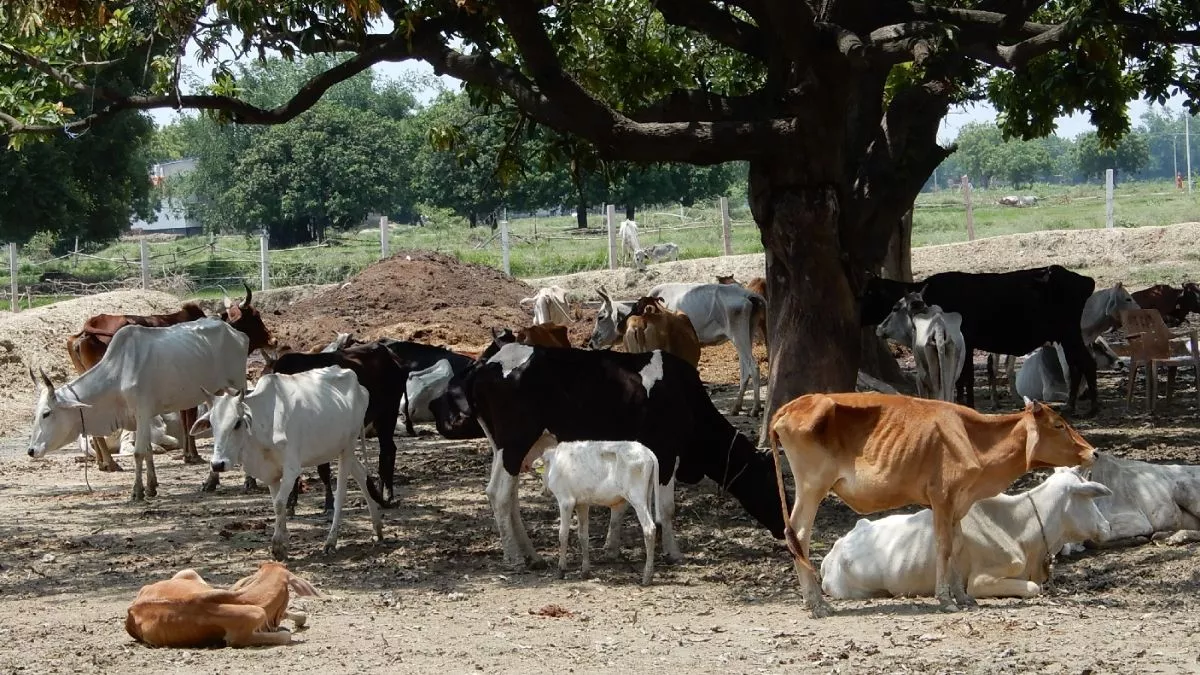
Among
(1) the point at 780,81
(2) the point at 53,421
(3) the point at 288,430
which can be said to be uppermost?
(1) the point at 780,81

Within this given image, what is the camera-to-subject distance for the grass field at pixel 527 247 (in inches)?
1689

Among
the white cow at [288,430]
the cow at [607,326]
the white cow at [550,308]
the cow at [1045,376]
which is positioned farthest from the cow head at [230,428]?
the white cow at [550,308]

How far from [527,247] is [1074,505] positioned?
4192 cm

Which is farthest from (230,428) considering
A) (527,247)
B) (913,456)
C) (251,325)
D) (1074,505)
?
(527,247)

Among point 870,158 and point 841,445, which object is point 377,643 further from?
point 870,158

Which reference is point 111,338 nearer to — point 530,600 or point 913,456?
point 530,600

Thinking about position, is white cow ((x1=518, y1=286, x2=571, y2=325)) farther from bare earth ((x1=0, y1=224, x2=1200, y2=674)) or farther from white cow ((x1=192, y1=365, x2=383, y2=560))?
white cow ((x1=192, y1=365, x2=383, y2=560))

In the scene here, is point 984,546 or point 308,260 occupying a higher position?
point 308,260

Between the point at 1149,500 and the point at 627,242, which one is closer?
the point at 1149,500

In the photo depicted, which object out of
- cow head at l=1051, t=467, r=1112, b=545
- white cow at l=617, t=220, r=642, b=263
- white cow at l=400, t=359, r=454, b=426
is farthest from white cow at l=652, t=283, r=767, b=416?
white cow at l=617, t=220, r=642, b=263

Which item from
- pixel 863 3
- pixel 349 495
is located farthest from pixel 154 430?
pixel 863 3

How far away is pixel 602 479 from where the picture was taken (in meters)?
10.5

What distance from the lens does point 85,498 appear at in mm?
15164

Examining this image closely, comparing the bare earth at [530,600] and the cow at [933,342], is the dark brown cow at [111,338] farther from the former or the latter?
the cow at [933,342]
